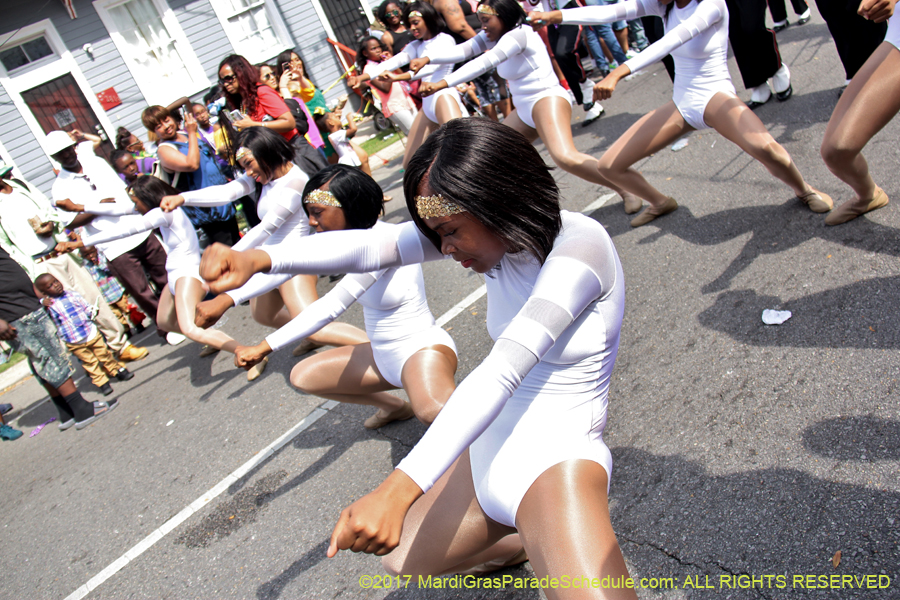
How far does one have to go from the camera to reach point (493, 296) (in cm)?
190

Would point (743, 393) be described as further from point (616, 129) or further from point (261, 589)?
point (616, 129)

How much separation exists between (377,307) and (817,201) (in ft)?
9.38

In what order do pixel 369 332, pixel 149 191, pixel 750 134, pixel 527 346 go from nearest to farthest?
pixel 527 346 < pixel 369 332 < pixel 750 134 < pixel 149 191

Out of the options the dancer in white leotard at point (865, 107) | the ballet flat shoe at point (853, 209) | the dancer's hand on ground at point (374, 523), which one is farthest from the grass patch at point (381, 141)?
the dancer's hand on ground at point (374, 523)

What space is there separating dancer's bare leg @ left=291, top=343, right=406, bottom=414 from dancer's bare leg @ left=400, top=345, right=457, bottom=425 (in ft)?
0.90

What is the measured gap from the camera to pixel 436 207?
5.35ft

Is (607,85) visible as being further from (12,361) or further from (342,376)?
(12,361)

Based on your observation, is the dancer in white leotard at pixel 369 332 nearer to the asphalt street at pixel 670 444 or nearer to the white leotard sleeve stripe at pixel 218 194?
the asphalt street at pixel 670 444

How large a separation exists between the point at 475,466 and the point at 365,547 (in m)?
0.55

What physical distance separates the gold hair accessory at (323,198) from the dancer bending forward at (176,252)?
1991 millimetres

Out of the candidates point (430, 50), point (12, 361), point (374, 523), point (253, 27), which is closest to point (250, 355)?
point (374, 523)

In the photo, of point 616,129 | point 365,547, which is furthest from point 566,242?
point 616,129

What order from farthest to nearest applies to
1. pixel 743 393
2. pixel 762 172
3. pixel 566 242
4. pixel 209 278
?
pixel 762 172, pixel 743 393, pixel 209 278, pixel 566 242

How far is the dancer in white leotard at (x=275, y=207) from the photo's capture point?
3.89 m
